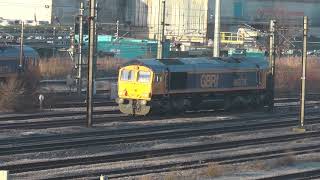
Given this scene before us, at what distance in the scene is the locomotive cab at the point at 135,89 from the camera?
97.5 ft

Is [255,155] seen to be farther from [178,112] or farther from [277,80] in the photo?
[277,80]

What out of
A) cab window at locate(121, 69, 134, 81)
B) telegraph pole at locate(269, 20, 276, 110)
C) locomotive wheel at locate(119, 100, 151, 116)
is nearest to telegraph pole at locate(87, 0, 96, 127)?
locomotive wheel at locate(119, 100, 151, 116)

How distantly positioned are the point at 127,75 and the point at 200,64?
3551 mm

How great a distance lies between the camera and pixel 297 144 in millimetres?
22781

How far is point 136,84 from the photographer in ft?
99.1

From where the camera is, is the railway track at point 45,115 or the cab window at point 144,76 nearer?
the railway track at point 45,115

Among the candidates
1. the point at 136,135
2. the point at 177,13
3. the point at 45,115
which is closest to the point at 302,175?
the point at 136,135

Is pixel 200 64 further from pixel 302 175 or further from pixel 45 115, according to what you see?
pixel 302 175

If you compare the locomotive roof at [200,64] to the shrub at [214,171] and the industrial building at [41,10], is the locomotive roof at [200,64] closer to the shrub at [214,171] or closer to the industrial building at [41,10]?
the shrub at [214,171]

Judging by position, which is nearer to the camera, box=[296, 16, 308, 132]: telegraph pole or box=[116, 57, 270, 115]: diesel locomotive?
box=[296, 16, 308, 132]: telegraph pole

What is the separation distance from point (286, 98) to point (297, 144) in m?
20.4

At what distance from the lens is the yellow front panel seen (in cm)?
2973

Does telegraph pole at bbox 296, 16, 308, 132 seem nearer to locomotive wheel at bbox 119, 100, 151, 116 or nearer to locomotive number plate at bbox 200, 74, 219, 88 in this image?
locomotive number plate at bbox 200, 74, 219, 88

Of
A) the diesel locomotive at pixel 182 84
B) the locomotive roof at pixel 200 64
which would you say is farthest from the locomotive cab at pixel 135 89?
the locomotive roof at pixel 200 64
